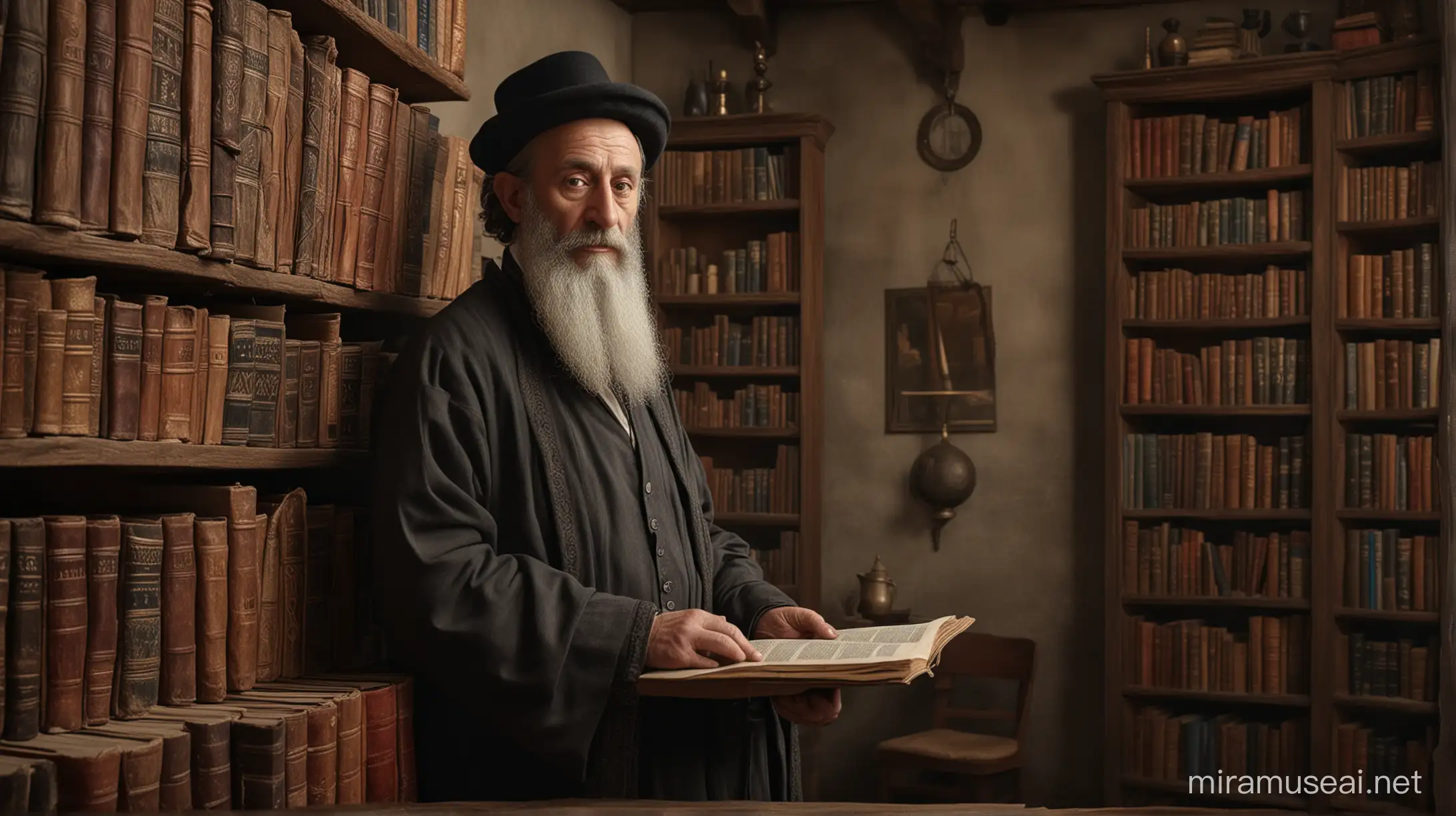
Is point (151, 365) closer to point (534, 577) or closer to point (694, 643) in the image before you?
point (534, 577)

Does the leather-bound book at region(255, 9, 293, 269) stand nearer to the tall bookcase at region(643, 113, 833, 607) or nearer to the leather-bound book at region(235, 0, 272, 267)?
the leather-bound book at region(235, 0, 272, 267)

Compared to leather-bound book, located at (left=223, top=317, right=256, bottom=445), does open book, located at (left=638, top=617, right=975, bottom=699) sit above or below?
below

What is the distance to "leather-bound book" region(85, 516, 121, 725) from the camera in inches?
58.1

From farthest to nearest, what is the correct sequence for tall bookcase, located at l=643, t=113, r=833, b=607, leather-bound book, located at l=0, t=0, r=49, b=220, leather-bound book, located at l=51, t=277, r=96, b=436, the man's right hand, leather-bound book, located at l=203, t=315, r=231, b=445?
1. tall bookcase, located at l=643, t=113, r=833, b=607
2. the man's right hand
3. leather-bound book, located at l=203, t=315, r=231, b=445
4. leather-bound book, located at l=51, t=277, r=96, b=436
5. leather-bound book, located at l=0, t=0, r=49, b=220

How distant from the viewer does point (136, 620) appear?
153 cm

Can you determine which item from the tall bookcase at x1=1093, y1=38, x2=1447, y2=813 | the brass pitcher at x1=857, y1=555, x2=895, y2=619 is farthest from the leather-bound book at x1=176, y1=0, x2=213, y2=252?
the tall bookcase at x1=1093, y1=38, x2=1447, y2=813

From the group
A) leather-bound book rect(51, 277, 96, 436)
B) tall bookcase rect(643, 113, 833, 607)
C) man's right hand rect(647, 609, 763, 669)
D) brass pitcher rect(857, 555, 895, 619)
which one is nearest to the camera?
leather-bound book rect(51, 277, 96, 436)

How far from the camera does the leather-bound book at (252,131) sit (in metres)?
1.68

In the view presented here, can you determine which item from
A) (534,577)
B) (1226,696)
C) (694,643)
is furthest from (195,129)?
(1226,696)

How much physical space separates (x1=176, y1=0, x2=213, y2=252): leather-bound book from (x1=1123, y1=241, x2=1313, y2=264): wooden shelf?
3876 mm

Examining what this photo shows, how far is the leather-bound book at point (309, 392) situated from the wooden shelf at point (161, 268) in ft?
0.26

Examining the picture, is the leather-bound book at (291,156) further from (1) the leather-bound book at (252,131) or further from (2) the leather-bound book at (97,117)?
(2) the leather-bound book at (97,117)

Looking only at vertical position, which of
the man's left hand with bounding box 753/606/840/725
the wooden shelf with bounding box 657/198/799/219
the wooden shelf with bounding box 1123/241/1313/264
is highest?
the wooden shelf with bounding box 657/198/799/219

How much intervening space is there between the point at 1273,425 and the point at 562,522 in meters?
3.79
